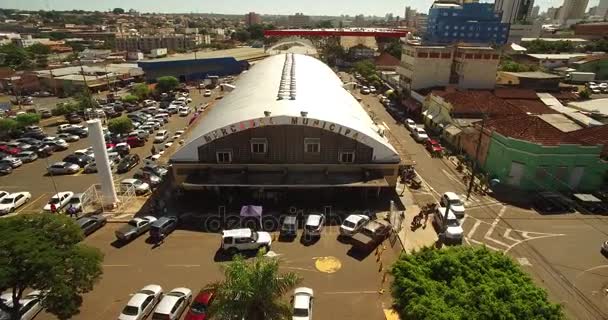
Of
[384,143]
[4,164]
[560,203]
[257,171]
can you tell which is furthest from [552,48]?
[4,164]

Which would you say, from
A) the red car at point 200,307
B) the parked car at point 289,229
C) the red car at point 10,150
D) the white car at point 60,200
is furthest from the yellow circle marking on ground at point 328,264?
the red car at point 10,150

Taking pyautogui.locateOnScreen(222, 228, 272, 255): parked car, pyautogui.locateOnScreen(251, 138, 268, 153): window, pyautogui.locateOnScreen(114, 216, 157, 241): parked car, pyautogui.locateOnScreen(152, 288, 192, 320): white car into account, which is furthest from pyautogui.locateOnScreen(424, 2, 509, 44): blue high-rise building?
pyautogui.locateOnScreen(152, 288, 192, 320): white car

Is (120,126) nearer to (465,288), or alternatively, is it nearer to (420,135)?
(420,135)

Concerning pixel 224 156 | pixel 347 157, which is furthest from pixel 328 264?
pixel 224 156

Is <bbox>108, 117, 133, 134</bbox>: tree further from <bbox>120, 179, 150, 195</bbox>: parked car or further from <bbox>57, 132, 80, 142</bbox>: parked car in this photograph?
<bbox>120, 179, 150, 195</bbox>: parked car

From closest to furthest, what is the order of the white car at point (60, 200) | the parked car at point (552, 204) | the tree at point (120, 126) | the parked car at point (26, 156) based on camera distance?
1. the parked car at point (552, 204)
2. the white car at point (60, 200)
3. the parked car at point (26, 156)
4. the tree at point (120, 126)

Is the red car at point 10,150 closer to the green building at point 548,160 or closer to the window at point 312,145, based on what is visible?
the window at point 312,145

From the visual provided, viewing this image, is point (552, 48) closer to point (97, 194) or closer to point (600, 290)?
point (600, 290)
